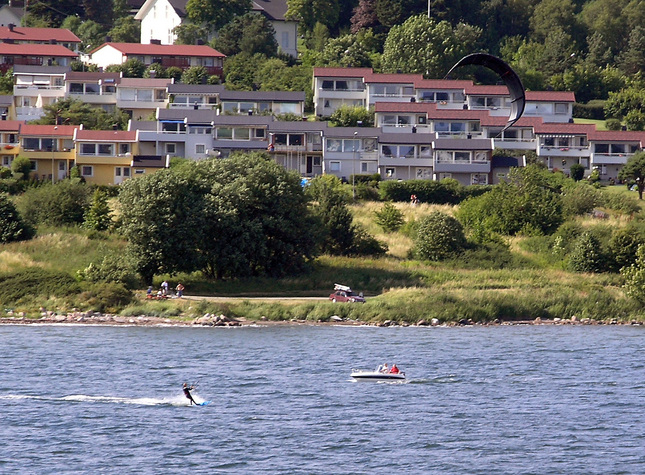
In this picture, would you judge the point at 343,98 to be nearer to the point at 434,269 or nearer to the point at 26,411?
the point at 434,269

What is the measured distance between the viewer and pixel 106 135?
87.1m

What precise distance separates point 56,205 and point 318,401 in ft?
110

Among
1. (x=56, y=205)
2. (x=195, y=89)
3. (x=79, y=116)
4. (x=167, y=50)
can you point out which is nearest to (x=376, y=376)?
(x=56, y=205)

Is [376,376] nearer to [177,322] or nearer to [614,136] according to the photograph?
[177,322]

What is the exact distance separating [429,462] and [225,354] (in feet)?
52.3

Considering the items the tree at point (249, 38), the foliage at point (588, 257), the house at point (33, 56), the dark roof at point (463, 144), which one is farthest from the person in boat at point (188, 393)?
the tree at point (249, 38)

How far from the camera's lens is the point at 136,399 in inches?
1487

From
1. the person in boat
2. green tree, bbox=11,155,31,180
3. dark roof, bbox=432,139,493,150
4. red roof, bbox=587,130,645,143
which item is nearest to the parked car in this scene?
the person in boat

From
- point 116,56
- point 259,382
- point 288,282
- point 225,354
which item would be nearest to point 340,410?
point 259,382

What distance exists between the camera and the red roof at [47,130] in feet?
285

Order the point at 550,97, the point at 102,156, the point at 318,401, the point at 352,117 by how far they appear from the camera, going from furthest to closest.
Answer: the point at 550,97 → the point at 352,117 → the point at 102,156 → the point at 318,401

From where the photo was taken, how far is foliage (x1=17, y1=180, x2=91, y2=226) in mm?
65938

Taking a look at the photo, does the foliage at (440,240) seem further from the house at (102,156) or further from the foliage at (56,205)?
the house at (102,156)

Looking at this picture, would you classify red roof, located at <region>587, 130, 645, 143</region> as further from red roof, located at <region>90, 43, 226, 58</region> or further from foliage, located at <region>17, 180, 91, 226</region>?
foliage, located at <region>17, 180, 91, 226</region>
